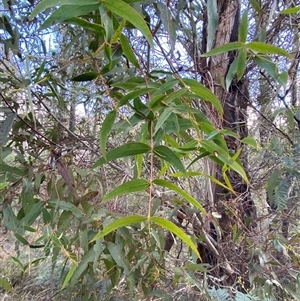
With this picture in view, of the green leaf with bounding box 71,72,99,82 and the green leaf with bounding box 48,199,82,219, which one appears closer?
the green leaf with bounding box 71,72,99,82

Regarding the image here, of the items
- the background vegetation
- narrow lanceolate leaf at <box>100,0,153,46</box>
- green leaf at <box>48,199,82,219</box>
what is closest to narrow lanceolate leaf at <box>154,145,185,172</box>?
the background vegetation

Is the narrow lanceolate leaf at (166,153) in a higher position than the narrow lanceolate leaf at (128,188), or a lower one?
higher

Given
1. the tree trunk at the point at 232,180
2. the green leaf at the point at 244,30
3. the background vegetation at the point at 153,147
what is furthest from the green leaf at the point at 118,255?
the green leaf at the point at 244,30

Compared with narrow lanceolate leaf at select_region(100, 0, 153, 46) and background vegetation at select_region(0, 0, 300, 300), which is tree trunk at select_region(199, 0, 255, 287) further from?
narrow lanceolate leaf at select_region(100, 0, 153, 46)

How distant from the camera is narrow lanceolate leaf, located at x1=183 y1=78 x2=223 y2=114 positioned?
32 centimetres

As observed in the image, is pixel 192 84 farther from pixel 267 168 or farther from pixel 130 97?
pixel 267 168

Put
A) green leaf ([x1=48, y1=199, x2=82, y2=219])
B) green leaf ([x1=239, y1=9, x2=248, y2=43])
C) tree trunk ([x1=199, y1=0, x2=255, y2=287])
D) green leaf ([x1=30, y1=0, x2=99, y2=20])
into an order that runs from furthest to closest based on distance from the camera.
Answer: tree trunk ([x1=199, y1=0, x2=255, y2=287]) < green leaf ([x1=48, y1=199, x2=82, y2=219]) < green leaf ([x1=239, y1=9, x2=248, y2=43]) < green leaf ([x1=30, y1=0, x2=99, y2=20])

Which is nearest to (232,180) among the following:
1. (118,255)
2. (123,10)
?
(118,255)

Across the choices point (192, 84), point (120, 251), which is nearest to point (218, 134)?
point (192, 84)

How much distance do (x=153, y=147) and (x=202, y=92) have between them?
0.08 metres

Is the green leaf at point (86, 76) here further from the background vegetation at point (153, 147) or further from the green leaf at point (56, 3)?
the green leaf at point (56, 3)

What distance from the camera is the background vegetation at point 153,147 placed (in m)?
0.32

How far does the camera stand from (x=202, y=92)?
323mm

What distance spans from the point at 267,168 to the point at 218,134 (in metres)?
0.53
